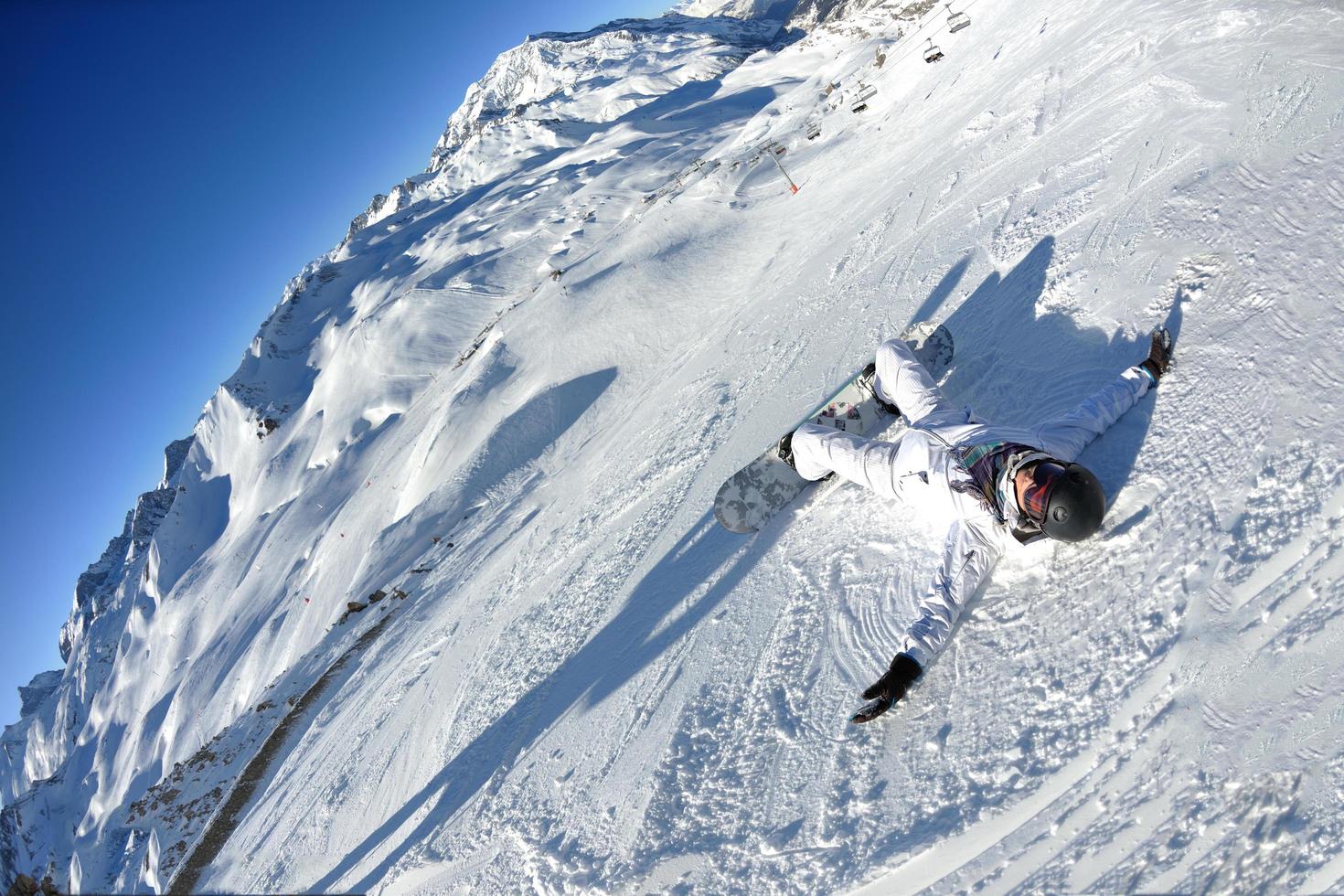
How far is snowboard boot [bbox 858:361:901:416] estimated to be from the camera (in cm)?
498

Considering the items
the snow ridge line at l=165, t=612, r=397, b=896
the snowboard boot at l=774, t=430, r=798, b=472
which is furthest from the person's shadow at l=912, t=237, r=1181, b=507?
the snow ridge line at l=165, t=612, r=397, b=896

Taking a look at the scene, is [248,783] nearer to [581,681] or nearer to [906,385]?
[581,681]

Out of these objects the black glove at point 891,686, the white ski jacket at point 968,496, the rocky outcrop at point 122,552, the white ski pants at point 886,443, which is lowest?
the black glove at point 891,686

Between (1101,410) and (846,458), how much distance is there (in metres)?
1.46

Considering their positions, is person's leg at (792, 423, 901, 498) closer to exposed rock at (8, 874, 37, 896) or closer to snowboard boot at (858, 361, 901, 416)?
snowboard boot at (858, 361, 901, 416)

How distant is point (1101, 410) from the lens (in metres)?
3.54

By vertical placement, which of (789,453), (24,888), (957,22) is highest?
(957,22)

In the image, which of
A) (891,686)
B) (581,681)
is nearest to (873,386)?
(891,686)

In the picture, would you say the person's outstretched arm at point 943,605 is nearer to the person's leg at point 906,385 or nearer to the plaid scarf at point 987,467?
the plaid scarf at point 987,467

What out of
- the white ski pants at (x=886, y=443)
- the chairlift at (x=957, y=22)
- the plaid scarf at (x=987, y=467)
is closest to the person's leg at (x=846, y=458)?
the white ski pants at (x=886, y=443)

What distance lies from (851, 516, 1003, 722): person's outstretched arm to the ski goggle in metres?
0.34

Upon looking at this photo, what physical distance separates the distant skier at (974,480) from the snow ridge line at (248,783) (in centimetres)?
662

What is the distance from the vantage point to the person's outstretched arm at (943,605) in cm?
306

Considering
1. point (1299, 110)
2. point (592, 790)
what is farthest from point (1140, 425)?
point (592, 790)
